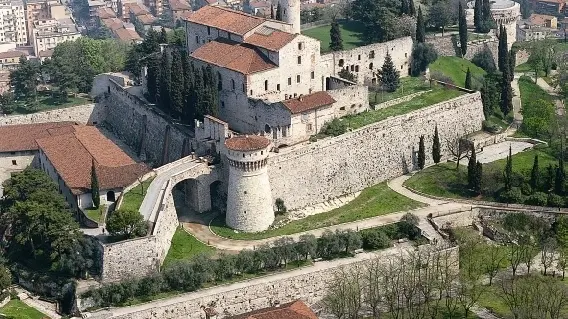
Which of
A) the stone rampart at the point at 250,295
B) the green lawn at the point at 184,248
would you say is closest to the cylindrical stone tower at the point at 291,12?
the green lawn at the point at 184,248

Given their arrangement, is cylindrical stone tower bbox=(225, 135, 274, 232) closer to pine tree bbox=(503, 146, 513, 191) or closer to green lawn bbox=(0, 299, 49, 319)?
green lawn bbox=(0, 299, 49, 319)

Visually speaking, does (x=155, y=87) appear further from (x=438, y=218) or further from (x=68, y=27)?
(x=68, y=27)

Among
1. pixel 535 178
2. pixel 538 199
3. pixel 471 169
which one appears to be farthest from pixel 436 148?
pixel 538 199

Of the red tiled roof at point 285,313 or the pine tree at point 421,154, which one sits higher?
the pine tree at point 421,154

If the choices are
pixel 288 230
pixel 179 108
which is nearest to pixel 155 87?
pixel 179 108

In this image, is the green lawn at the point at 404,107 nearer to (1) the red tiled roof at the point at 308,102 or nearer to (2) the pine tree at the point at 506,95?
(1) the red tiled roof at the point at 308,102

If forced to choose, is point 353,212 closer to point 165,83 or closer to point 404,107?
point 404,107

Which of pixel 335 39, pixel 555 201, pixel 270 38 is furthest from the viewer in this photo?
pixel 335 39
